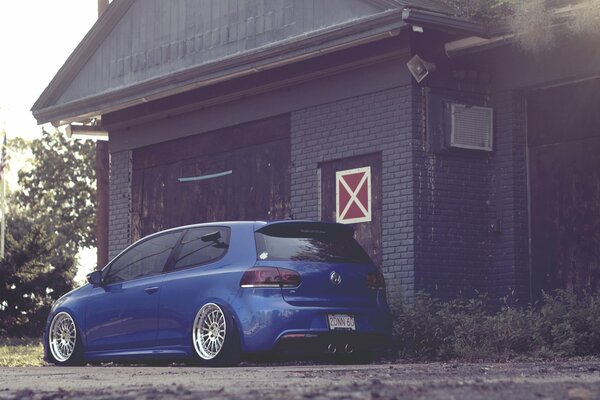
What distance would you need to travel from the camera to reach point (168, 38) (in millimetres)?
21953

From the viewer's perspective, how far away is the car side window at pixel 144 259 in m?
14.7

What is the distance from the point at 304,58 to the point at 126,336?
5341 millimetres

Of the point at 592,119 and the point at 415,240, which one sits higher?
the point at 592,119

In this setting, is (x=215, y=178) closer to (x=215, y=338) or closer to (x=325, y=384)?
(x=215, y=338)

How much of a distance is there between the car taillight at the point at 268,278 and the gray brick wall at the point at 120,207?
403 inches

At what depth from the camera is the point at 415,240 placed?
1741 cm

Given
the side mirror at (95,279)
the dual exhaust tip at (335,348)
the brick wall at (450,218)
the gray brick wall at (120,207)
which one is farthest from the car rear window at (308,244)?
the gray brick wall at (120,207)

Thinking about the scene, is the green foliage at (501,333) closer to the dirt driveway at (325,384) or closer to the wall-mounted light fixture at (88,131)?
the dirt driveway at (325,384)

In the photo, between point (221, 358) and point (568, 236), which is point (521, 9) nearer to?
point (568, 236)

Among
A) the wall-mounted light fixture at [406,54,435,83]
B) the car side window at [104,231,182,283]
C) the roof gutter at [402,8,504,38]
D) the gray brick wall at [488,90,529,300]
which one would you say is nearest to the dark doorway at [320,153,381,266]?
the wall-mounted light fixture at [406,54,435,83]

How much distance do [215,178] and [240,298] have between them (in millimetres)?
8165

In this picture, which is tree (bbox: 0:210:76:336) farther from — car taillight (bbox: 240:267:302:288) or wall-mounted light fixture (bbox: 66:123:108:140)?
car taillight (bbox: 240:267:302:288)

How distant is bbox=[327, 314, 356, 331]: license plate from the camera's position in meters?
13.5

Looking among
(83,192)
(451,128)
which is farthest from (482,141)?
(83,192)
